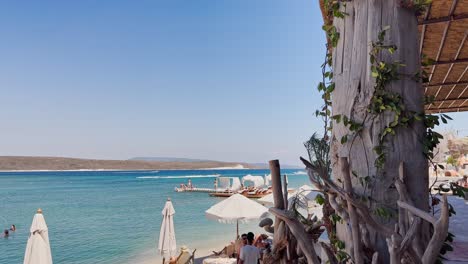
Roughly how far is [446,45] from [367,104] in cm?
261

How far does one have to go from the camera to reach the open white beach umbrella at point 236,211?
9.59 metres

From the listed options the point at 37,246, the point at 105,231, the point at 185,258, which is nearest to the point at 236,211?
the point at 185,258

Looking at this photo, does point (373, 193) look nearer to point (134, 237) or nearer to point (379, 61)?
point (379, 61)

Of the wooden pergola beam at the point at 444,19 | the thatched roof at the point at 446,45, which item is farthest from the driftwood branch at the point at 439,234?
the wooden pergola beam at the point at 444,19

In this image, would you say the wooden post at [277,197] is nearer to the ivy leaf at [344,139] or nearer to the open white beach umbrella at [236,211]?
the ivy leaf at [344,139]

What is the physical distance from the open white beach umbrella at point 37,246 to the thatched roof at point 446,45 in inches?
323

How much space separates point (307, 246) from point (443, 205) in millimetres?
600

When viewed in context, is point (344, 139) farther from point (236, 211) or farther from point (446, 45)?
point (236, 211)

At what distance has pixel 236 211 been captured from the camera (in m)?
9.70

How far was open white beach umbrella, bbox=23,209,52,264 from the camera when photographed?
779 cm

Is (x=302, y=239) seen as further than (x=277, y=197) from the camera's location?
No

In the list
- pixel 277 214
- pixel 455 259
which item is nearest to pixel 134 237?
pixel 455 259

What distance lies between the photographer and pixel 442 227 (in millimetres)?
1031

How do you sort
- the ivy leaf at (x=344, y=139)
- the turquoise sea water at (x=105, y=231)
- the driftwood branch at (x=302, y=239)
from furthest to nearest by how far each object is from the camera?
the turquoise sea water at (x=105, y=231)
the ivy leaf at (x=344, y=139)
the driftwood branch at (x=302, y=239)
